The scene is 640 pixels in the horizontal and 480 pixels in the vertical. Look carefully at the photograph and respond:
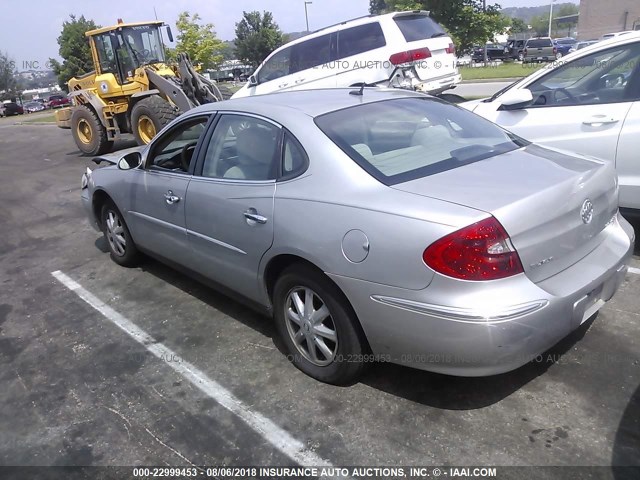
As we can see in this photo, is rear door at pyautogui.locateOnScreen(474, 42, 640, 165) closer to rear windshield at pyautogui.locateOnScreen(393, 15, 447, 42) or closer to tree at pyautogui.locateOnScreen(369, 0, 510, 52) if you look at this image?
rear windshield at pyautogui.locateOnScreen(393, 15, 447, 42)

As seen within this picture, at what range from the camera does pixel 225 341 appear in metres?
3.79

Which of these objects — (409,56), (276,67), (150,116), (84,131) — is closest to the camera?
(409,56)

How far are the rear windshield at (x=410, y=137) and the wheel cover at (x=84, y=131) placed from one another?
39.5 feet

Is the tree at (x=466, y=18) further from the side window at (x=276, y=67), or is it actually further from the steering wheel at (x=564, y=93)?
the steering wheel at (x=564, y=93)

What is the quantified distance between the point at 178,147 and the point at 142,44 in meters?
10.2

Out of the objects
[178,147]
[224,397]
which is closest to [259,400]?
[224,397]

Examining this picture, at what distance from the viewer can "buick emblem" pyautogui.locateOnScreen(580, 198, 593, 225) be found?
9.26ft

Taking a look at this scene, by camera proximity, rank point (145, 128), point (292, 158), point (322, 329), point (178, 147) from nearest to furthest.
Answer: point (322, 329), point (292, 158), point (178, 147), point (145, 128)

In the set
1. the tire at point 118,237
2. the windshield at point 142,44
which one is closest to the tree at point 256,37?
the windshield at point 142,44

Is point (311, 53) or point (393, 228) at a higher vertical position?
point (311, 53)

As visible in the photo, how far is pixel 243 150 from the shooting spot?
362cm

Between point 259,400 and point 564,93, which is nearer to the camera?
point 259,400

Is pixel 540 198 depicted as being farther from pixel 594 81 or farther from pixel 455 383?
pixel 594 81

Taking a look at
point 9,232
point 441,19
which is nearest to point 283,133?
point 9,232
